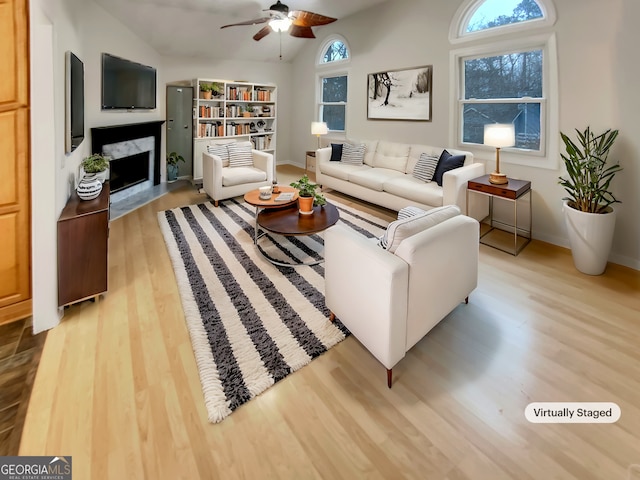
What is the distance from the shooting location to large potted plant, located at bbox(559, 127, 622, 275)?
2.88m

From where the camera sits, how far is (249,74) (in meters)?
7.44

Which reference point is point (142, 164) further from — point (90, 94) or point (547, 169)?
point (547, 169)

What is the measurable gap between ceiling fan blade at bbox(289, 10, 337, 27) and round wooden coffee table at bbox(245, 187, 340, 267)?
89.2 inches

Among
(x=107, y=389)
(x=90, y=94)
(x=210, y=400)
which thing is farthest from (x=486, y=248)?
(x=90, y=94)

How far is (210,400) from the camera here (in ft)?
5.47

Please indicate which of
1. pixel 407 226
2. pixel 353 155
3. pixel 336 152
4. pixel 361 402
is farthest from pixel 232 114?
pixel 361 402

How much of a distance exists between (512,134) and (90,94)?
16.1 feet

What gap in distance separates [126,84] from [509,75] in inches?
198

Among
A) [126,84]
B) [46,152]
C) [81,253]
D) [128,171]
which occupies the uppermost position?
[126,84]

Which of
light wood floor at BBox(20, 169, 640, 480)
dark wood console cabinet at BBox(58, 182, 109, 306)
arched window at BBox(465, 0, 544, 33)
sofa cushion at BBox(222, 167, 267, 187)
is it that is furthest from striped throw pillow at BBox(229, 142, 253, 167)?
arched window at BBox(465, 0, 544, 33)

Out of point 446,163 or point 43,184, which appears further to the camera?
point 446,163

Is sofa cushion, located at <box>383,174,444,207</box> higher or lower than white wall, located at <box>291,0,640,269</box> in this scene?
lower

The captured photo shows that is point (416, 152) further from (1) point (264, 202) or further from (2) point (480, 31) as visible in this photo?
(1) point (264, 202)

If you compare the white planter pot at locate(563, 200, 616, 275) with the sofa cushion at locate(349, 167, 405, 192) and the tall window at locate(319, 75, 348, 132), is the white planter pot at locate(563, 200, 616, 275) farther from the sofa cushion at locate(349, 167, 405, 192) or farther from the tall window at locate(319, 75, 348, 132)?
the tall window at locate(319, 75, 348, 132)
